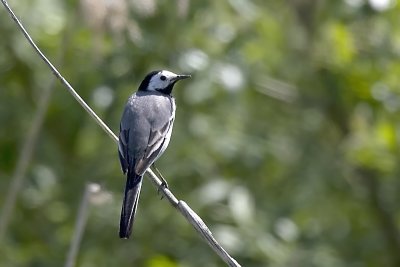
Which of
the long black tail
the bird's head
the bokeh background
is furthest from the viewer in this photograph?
the bokeh background

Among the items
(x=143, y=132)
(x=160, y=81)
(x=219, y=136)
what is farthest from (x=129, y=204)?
(x=219, y=136)

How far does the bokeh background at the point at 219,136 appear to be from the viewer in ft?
20.7

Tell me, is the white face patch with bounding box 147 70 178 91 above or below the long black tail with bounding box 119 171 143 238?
below

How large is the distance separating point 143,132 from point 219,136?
2.08 metres

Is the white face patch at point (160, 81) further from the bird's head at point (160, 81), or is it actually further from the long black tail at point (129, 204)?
the long black tail at point (129, 204)

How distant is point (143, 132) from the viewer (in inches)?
191

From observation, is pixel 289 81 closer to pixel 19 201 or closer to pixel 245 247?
pixel 245 247

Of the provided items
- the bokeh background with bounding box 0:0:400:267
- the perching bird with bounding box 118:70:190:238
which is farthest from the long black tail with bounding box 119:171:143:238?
the bokeh background with bounding box 0:0:400:267

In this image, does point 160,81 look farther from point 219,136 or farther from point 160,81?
point 219,136

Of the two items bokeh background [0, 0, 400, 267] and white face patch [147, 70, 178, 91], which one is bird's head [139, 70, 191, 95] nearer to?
white face patch [147, 70, 178, 91]

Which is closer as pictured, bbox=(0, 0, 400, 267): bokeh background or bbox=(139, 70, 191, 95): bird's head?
bbox=(139, 70, 191, 95): bird's head

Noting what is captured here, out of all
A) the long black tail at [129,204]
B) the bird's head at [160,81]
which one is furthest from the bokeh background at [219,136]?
the long black tail at [129,204]

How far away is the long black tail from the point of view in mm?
4043

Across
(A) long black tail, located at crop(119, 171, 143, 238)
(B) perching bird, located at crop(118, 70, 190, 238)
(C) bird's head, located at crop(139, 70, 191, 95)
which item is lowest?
(C) bird's head, located at crop(139, 70, 191, 95)
